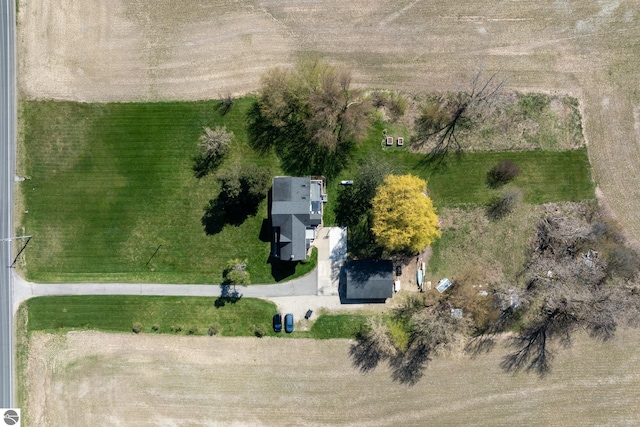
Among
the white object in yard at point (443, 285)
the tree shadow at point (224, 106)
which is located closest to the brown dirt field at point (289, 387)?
the white object in yard at point (443, 285)

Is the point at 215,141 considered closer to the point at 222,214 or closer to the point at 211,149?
the point at 211,149

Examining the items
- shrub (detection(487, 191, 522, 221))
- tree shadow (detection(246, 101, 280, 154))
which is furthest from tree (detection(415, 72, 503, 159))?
tree shadow (detection(246, 101, 280, 154))

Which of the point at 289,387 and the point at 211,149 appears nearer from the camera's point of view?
the point at 211,149

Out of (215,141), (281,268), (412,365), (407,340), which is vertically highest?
(215,141)

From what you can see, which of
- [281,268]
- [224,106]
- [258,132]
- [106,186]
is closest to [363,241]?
[281,268]

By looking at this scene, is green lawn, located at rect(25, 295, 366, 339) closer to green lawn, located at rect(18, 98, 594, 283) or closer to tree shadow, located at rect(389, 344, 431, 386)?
green lawn, located at rect(18, 98, 594, 283)

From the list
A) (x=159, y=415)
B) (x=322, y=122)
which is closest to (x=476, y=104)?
(x=322, y=122)

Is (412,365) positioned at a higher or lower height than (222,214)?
lower
